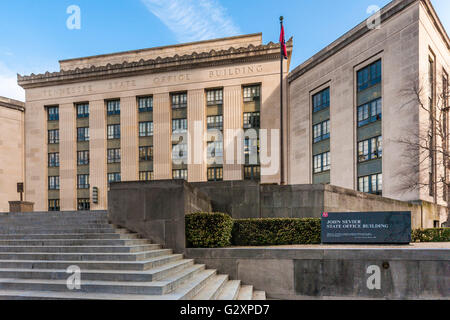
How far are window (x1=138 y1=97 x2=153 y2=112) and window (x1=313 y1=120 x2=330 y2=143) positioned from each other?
2026 centimetres

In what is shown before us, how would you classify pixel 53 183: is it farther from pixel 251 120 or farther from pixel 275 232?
pixel 275 232

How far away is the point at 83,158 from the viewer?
37969 millimetres

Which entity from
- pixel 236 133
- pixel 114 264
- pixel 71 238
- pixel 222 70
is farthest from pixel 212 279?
pixel 222 70

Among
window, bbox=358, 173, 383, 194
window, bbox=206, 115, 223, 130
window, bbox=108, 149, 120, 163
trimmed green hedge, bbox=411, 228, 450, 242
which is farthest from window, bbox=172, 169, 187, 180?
trimmed green hedge, bbox=411, 228, 450, 242

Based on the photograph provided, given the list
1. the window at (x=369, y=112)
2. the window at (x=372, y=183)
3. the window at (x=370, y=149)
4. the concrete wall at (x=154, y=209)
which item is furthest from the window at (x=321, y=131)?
the concrete wall at (x=154, y=209)

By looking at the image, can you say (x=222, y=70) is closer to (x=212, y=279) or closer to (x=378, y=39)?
(x=378, y=39)

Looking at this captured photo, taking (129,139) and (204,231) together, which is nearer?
(204,231)

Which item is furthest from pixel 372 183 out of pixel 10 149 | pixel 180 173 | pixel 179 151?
pixel 10 149

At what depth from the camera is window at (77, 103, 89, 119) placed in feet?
127

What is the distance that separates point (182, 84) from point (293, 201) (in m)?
25.0

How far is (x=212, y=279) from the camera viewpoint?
9.28 m

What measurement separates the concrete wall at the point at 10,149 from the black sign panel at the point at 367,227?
4092cm

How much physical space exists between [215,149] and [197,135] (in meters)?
2.79

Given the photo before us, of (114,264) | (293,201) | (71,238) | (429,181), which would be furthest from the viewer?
(429,181)
